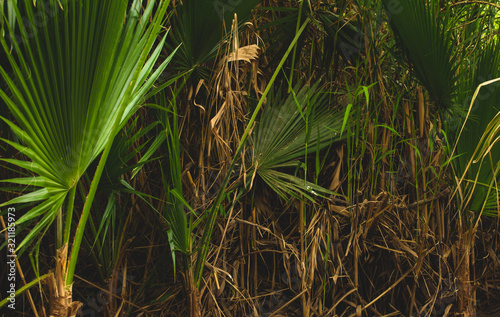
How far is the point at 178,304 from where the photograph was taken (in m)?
1.71

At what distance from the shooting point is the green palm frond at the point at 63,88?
1.00m

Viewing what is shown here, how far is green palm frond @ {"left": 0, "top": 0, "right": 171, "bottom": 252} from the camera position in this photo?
100cm

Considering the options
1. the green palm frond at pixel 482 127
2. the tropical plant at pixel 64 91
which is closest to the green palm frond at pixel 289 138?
the green palm frond at pixel 482 127

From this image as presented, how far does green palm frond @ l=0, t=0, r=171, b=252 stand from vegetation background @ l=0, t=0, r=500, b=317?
0.63 ft

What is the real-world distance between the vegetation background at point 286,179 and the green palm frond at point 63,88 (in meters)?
0.19

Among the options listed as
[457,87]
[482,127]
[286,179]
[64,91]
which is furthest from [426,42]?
[64,91]

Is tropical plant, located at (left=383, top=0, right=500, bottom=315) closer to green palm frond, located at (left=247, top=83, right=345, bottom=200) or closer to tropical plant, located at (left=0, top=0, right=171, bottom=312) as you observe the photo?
green palm frond, located at (left=247, top=83, right=345, bottom=200)

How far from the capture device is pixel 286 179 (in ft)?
5.65

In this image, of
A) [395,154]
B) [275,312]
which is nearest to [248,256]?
[275,312]

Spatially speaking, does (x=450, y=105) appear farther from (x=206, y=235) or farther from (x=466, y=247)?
(x=206, y=235)

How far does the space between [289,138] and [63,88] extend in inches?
35.0

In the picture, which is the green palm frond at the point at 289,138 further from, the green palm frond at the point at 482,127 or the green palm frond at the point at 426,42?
the green palm frond at the point at 482,127

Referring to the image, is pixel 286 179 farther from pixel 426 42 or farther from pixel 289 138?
pixel 426 42

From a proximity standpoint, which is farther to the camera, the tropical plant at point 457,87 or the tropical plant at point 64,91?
the tropical plant at point 457,87
